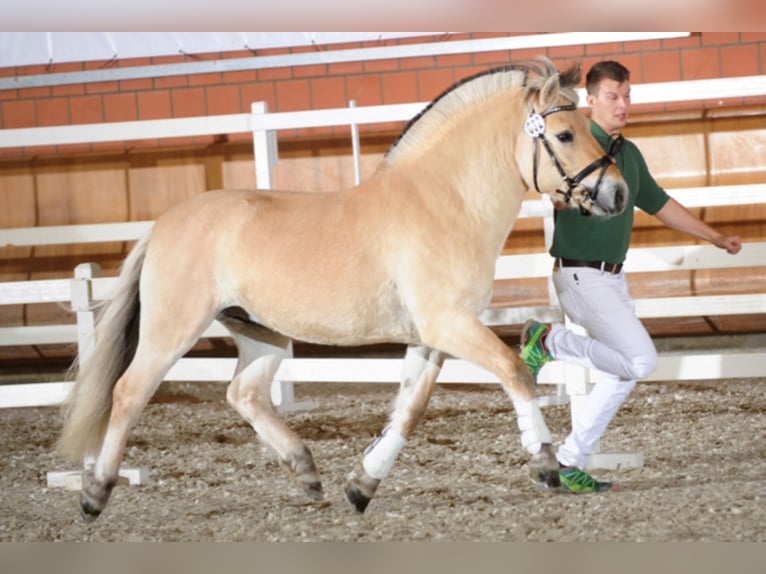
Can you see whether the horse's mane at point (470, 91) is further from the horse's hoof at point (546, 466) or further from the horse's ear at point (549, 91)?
the horse's hoof at point (546, 466)

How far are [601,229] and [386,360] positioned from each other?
5.45 ft

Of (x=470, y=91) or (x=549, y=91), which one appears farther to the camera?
(x=470, y=91)

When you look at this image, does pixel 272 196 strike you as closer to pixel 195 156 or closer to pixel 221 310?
pixel 221 310

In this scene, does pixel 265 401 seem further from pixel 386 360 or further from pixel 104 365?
pixel 386 360

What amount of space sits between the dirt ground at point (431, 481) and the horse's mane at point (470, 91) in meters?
1.28

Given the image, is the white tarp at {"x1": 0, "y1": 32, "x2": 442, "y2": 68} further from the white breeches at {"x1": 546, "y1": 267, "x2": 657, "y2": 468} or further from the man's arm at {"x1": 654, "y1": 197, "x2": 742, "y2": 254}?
the white breeches at {"x1": 546, "y1": 267, "x2": 657, "y2": 468}

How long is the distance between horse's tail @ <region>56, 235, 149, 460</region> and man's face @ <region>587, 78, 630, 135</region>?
171 centimetres

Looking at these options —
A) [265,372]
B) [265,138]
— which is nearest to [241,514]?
[265,372]

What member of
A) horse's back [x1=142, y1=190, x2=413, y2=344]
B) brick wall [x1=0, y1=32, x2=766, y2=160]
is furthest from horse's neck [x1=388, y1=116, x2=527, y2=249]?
brick wall [x1=0, y1=32, x2=766, y2=160]

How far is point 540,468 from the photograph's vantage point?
3551 mm

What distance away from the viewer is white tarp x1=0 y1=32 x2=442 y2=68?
7906mm

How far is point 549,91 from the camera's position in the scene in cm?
359

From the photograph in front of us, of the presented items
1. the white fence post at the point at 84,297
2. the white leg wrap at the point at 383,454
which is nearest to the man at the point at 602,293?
the white leg wrap at the point at 383,454

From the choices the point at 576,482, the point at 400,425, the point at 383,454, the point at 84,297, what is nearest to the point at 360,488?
the point at 383,454
